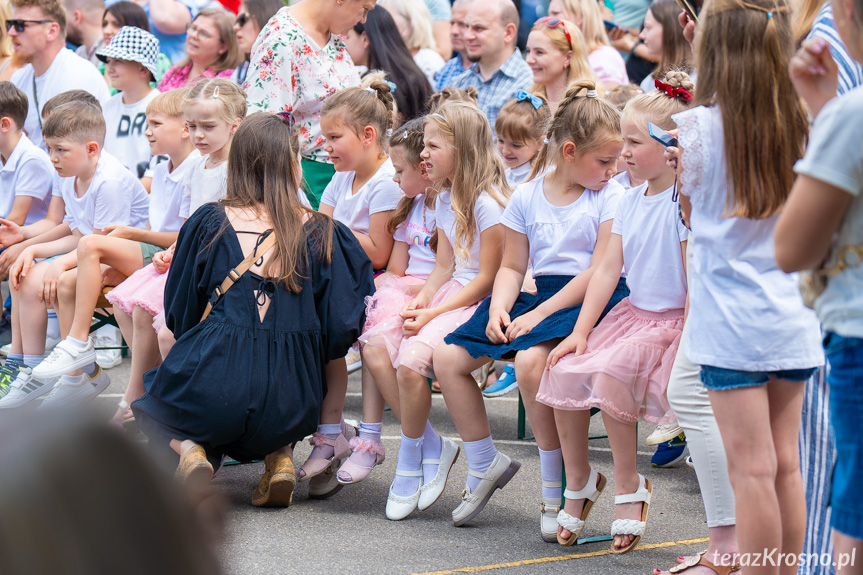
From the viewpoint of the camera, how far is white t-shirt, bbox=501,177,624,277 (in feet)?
11.4

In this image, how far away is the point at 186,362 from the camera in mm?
3354

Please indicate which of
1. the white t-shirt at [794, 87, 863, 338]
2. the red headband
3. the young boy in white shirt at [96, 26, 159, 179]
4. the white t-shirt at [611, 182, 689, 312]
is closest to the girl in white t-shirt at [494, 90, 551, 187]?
the white t-shirt at [611, 182, 689, 312]

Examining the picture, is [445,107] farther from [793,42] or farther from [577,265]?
[793,42]

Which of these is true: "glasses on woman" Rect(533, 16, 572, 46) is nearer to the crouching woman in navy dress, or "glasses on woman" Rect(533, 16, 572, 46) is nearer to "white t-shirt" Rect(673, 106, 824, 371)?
the crouching woman in navy dress

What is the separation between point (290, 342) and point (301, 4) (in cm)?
195

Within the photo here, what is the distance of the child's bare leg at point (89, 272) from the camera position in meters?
4.50

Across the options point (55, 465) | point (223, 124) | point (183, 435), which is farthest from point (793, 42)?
point (223, 124)

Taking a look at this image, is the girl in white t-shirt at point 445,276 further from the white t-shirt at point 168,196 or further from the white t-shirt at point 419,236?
the white t-shirt at point 168,196

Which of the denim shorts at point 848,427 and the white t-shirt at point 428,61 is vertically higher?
the denim shorts at point 848,427

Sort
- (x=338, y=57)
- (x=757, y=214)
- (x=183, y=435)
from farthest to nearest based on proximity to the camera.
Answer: (x=338, y=57)
(x=183, y=435)
(x=757, y=214)

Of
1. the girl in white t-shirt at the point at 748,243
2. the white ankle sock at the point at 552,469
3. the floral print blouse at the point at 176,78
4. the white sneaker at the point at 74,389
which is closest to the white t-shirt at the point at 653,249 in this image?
the white ankle sock at the point at 552,469

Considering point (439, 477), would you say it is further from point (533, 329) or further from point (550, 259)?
point (550, 259)

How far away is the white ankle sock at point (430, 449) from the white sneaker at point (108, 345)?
105 inches

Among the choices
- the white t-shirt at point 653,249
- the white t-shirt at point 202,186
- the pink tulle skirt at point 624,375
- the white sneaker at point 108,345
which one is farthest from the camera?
the white sneaker at point 108,345
